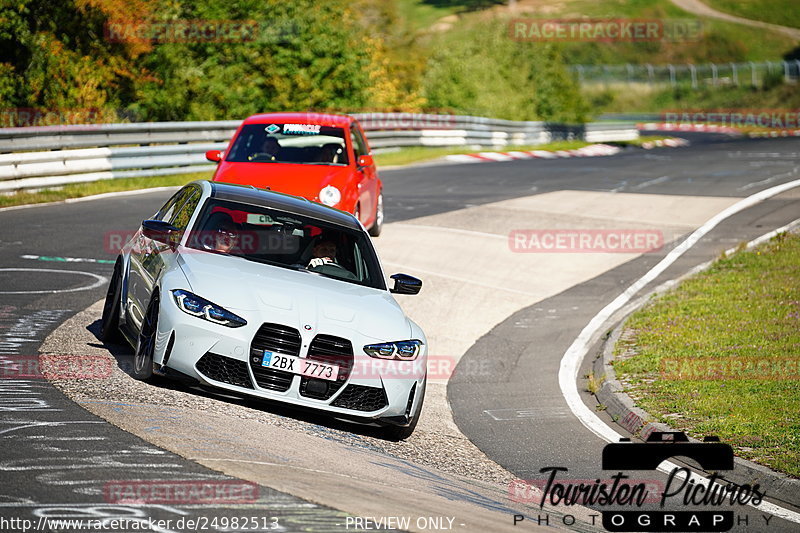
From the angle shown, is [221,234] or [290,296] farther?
[221,234]

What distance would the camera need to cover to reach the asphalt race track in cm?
537

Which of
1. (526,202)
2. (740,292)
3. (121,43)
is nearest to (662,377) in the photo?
(740,292)

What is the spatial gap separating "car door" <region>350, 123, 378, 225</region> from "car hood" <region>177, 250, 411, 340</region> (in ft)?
22.7

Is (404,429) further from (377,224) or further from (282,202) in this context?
(377,224)

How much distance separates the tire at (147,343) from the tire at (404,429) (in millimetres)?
1844

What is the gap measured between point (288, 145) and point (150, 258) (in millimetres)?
6949

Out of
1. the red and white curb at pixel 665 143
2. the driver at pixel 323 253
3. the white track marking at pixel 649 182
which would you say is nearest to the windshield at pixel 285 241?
the driver at pixel 323 253

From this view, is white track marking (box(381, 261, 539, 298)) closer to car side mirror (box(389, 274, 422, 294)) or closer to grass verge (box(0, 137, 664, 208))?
car side mirror (box(389, 274, 422, 294))

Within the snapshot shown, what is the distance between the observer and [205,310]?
7547 millimetres

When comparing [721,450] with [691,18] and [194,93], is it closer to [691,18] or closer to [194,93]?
[194,93]

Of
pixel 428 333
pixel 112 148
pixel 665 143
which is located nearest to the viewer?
→ pixel 428 333

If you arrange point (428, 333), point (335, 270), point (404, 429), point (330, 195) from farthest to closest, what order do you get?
point (330, 195)
point (428, 333)
point (335, 270)
point (404, 429)

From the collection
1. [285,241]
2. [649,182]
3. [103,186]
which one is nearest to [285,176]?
[285,241]

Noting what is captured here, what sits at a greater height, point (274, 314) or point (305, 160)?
point (305, 160)
